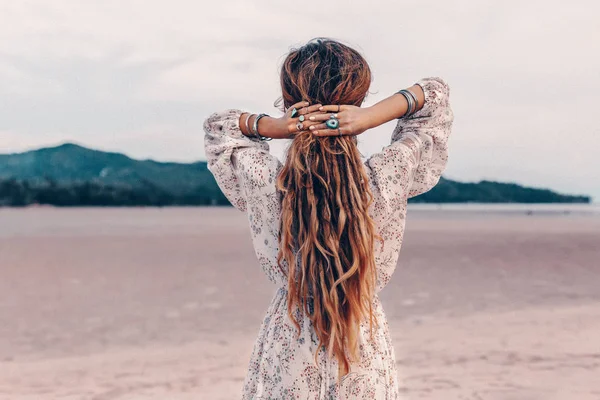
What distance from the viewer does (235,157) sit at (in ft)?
6.33

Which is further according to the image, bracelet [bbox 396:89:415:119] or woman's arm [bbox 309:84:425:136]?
bracelet [bbox 396:89:415:119]

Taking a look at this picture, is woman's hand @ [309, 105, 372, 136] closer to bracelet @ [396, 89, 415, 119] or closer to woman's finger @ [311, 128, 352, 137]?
woman's finger @ [311, 128, 352, 137]

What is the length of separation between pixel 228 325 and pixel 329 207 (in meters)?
5.17

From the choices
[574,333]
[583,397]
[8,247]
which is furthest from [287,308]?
[8,247]

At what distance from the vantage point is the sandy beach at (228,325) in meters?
4.69

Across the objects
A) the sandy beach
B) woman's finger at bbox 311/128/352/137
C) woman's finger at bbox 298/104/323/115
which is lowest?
the sandy beach

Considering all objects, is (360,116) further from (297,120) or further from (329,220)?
(329,220)

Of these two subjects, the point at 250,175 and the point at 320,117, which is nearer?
the point at 320,117

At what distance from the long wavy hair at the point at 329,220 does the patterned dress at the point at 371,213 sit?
0.05 m

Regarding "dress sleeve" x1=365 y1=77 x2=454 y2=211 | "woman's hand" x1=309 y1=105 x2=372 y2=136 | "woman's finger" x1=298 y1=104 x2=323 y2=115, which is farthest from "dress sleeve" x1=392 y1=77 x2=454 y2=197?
"woman's finger" x1=298 y1=104 x2=323 y2=115

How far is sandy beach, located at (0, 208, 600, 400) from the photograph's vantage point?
4.69m

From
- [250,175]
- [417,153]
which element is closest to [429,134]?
[417,153]

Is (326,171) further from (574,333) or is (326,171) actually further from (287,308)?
(574,333)

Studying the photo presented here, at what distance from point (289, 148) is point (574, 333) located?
5272mm
